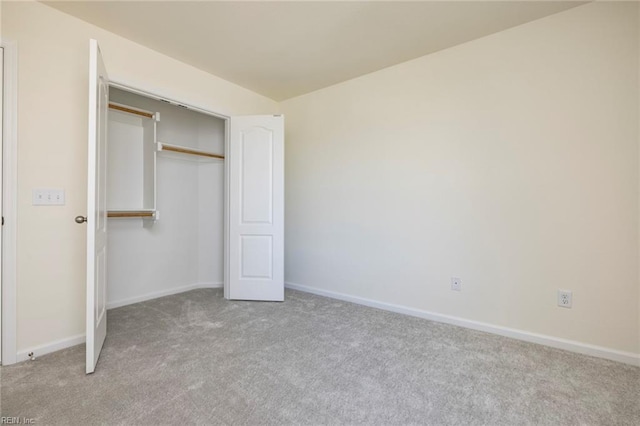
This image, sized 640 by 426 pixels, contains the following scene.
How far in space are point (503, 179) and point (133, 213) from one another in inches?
140

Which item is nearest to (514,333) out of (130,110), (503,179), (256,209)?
(503,179)

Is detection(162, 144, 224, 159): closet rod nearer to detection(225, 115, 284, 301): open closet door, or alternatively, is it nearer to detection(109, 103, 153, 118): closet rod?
detection(109, 103, 153, 118): closet rod

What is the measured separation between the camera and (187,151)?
3553 mm

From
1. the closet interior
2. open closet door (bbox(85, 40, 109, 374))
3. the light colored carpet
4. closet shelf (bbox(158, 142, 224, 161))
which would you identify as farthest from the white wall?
open closet door (bbox(85, 40, 109, 374))

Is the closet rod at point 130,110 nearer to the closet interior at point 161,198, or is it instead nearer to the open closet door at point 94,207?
the closet interior at point 161,198

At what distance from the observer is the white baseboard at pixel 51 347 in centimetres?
205

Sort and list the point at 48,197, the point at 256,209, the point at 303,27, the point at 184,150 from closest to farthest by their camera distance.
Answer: the point at 48,197
the point at 303,27
the point at 256,209
the point at 184,150

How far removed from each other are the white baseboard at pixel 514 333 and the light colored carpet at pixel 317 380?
8cm

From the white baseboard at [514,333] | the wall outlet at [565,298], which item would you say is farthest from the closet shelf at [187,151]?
the wall outlet at [565,298]

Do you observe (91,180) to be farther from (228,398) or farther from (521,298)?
(521,298)

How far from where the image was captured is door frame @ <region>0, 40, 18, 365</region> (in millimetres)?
1978

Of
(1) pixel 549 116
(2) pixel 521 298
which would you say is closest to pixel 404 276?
(2) pixel 521 298

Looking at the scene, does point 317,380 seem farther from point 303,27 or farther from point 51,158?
point 303,27

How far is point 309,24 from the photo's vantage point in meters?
2.39
